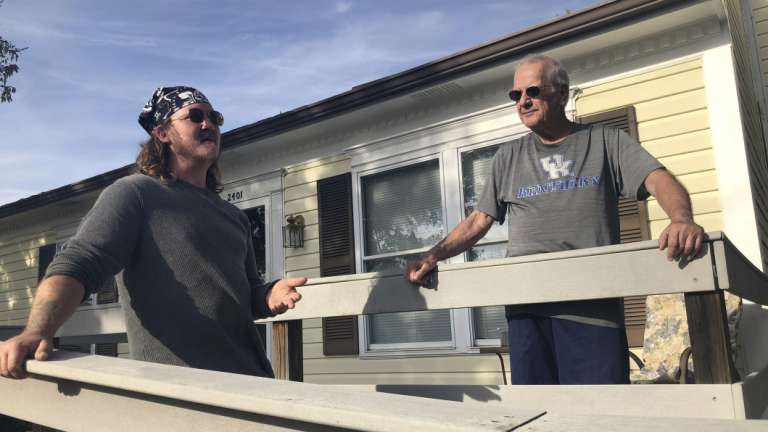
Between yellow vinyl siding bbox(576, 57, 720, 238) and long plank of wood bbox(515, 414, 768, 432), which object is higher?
yellow vinyl siding bbox(576, 57, 720, 238)

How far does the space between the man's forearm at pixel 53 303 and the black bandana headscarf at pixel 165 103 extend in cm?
84

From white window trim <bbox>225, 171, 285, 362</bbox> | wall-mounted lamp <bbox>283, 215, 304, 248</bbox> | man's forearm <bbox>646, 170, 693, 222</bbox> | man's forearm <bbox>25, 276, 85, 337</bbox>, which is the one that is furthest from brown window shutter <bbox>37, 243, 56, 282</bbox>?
man's forearm <bbox>646, 170, 693, 222</bbox>

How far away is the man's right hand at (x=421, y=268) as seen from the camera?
7.23ft

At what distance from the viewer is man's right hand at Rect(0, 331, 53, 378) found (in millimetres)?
1321

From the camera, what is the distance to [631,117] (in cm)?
509

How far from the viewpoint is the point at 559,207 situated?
224 cm

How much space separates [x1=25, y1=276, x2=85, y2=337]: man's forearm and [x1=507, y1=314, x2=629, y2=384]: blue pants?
150cm

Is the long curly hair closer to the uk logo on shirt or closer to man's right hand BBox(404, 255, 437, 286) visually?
man's right hand BBox(404, 255, 437, 286)

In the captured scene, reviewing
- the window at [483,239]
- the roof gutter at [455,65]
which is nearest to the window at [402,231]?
the window at [483,239]

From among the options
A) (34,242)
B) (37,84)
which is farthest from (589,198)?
(37,84)

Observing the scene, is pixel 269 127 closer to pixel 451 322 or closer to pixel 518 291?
pixel 451 322

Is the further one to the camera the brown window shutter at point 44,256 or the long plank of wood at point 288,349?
the brown window shutter at point 44,256

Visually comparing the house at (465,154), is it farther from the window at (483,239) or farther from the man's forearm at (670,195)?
the man's forearm at (670,195)

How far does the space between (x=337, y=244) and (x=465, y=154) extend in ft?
5.92
